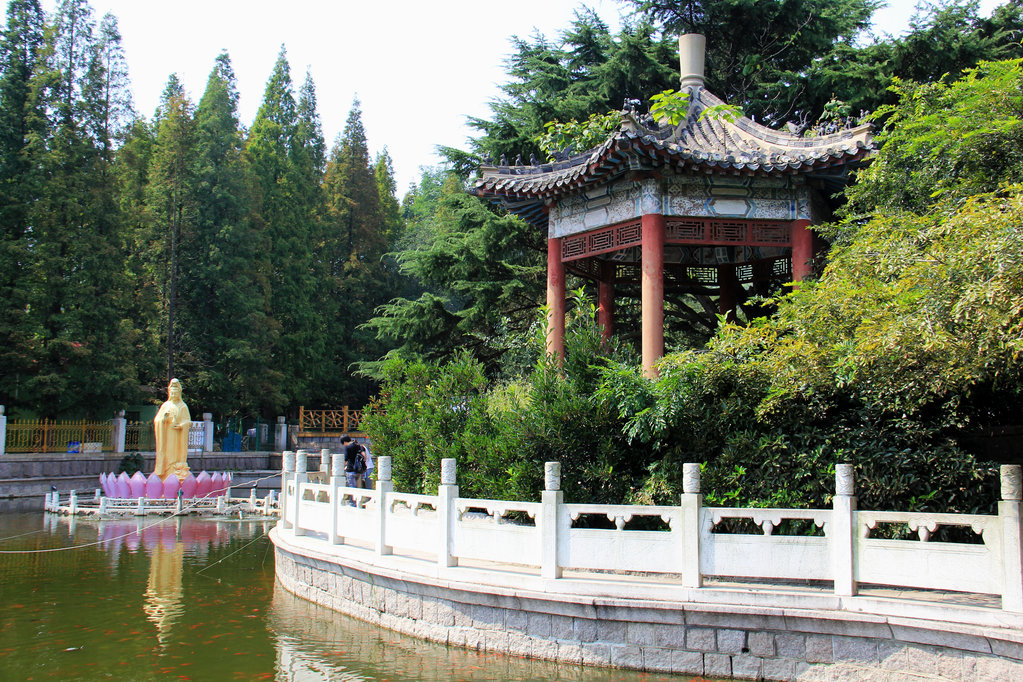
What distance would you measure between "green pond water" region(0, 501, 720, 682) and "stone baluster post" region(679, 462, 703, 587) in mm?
715

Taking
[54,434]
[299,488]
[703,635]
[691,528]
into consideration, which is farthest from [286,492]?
[54,434]

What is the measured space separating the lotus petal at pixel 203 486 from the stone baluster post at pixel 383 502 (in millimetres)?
10499

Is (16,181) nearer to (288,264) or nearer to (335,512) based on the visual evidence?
(288,264)

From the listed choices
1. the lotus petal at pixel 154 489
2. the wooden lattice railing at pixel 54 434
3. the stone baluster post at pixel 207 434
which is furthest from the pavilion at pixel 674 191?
the stone baluster post at pixel 207 434

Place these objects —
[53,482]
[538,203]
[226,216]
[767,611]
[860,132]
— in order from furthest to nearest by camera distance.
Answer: [226,216], [53,482], [538,203], [860,132], [767,611]

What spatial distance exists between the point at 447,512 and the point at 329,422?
83.7 ft

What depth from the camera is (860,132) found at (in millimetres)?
9750

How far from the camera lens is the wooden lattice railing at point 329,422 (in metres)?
30.4

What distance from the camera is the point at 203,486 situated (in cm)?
1698

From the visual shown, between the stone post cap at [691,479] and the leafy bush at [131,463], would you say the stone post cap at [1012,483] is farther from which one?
the leafy bush at [131,463]

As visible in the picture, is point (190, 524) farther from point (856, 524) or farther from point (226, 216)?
point (226, 216)

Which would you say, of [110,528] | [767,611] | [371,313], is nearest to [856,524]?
[767,611]

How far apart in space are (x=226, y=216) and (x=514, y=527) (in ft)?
83.4

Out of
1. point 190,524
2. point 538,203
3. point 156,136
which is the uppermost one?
point 156,136
